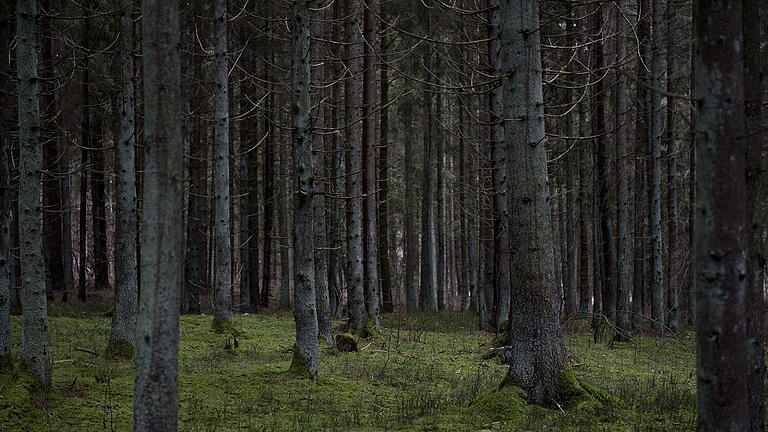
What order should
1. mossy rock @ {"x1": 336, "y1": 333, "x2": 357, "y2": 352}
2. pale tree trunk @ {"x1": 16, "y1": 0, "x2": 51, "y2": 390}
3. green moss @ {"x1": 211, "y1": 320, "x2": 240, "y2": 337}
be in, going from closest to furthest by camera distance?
pale tree trunk @ {"x1": 16, "y1": 0, "x2": 51, "y2": 390}, mossy rock @ {"x1": 336, "y1": 333, "x2": 357, "y2": 352}, green moss @ {"x1": 211, "y1": 320, "x2": 240, "y2": 337}

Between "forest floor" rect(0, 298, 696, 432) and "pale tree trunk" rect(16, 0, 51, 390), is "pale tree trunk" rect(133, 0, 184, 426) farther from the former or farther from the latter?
"pale tree trunk" rect(16, 0, 51, 390)

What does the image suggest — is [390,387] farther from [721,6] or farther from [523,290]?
[721,6]

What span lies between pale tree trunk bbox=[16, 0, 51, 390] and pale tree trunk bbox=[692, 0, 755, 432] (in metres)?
6.58

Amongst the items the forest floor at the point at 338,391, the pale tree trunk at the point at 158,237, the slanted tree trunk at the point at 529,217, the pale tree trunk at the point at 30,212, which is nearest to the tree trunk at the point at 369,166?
the forest floor at the point at 338,391

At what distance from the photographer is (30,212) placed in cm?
689

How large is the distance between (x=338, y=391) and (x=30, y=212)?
4462 millimetres

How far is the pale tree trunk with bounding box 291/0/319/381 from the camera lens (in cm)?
869

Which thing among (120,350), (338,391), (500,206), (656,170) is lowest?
(338,391)

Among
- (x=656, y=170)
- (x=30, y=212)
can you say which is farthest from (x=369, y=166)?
(x=30, y=212)

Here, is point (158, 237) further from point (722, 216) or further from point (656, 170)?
point (656, 170)

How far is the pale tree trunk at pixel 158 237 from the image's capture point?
14.0 ft

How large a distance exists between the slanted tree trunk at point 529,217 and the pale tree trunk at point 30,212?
5.49 metres

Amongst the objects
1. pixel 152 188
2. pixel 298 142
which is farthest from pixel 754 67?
pixel 298 142

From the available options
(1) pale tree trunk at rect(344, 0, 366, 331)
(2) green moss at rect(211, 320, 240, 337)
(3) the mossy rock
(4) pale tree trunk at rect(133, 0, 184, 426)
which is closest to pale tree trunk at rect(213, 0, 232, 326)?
(2) green moss at rect(211, 320, 240, 337)
